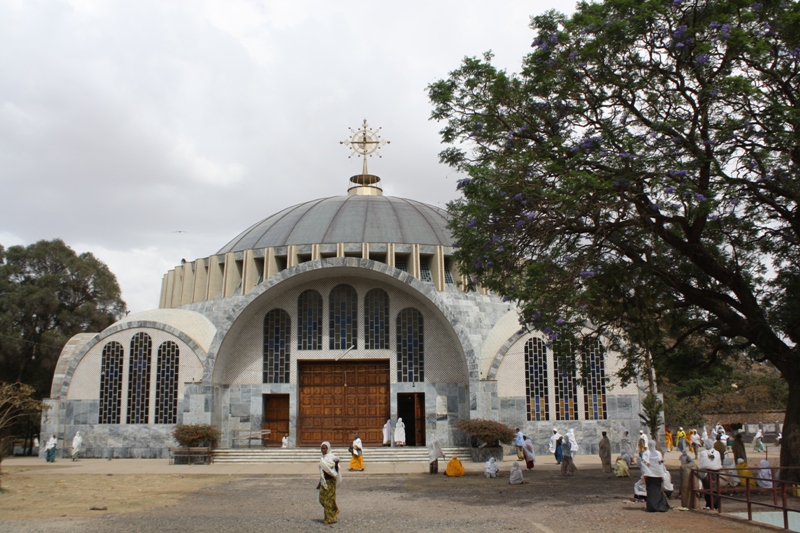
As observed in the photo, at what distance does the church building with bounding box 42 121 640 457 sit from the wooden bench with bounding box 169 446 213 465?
137 centimetres

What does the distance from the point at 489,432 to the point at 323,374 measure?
684cm

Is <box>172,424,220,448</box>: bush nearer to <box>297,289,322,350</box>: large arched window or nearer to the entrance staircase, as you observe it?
the entrance staircase

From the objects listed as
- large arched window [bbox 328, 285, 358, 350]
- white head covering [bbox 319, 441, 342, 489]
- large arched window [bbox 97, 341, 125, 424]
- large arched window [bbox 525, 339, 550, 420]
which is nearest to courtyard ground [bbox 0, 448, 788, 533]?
white head covering [bbox 319, 441, 342, 489]

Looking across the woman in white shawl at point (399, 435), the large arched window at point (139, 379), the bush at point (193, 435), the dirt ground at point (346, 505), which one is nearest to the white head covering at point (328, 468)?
the dirt ground at point (346, 505)

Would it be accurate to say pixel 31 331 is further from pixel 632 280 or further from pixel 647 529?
pixel 647 529

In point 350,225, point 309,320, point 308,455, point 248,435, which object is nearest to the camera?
point 308,455

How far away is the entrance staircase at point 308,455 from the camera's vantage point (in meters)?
22.9

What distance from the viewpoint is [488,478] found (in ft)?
57.3

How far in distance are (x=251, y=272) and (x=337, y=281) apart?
16.8ft

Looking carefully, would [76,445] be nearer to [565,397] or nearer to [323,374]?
[323,374]

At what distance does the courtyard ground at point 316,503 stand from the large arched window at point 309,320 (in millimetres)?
6389

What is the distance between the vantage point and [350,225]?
99.7ft

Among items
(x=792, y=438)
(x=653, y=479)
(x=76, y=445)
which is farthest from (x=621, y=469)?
(x=76, y=445)

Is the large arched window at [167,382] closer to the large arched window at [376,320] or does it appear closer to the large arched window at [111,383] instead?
the large arched window at [111,383]
